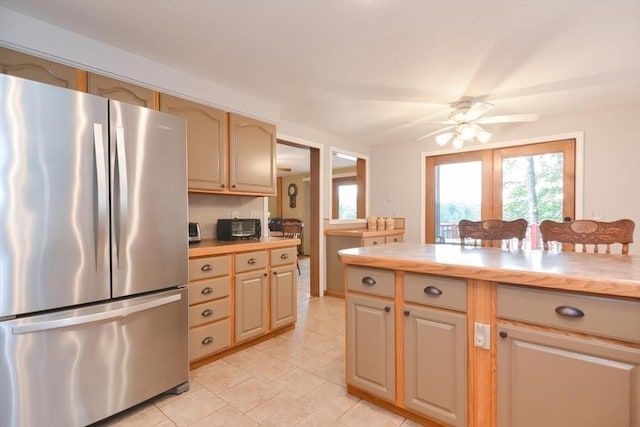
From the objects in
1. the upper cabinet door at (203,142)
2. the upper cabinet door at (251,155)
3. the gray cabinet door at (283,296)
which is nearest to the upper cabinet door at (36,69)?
the upper cabinet door at (203,142)

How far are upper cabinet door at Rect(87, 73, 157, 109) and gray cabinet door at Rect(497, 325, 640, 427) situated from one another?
8.79 ft

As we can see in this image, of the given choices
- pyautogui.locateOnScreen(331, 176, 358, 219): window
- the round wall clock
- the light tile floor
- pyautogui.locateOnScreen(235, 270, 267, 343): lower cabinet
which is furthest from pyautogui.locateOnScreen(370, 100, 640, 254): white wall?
the round wall clock

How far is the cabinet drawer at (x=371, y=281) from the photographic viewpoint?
1.66 m

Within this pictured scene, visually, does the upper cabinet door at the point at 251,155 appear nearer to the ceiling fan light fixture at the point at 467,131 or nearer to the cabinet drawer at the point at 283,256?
the cabinet drawer at the point at 283,256

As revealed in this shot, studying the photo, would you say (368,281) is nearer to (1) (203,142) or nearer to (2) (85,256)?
(2) (85,256)

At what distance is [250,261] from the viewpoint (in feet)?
8.31

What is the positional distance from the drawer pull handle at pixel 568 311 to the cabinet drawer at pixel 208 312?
211cm

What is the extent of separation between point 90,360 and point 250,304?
1.17 m

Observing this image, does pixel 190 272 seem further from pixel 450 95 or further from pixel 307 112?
pixel 450 95

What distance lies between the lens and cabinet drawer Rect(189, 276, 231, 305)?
7.05 feet

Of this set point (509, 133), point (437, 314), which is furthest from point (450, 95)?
point (437, 314)

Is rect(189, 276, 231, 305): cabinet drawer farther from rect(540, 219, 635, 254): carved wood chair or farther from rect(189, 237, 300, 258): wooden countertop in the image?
rect(540, 219, 635, 254): carved wood chair

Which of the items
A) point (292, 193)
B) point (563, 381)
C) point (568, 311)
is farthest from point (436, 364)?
point (292, 193)

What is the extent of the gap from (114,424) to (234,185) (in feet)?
5.98
